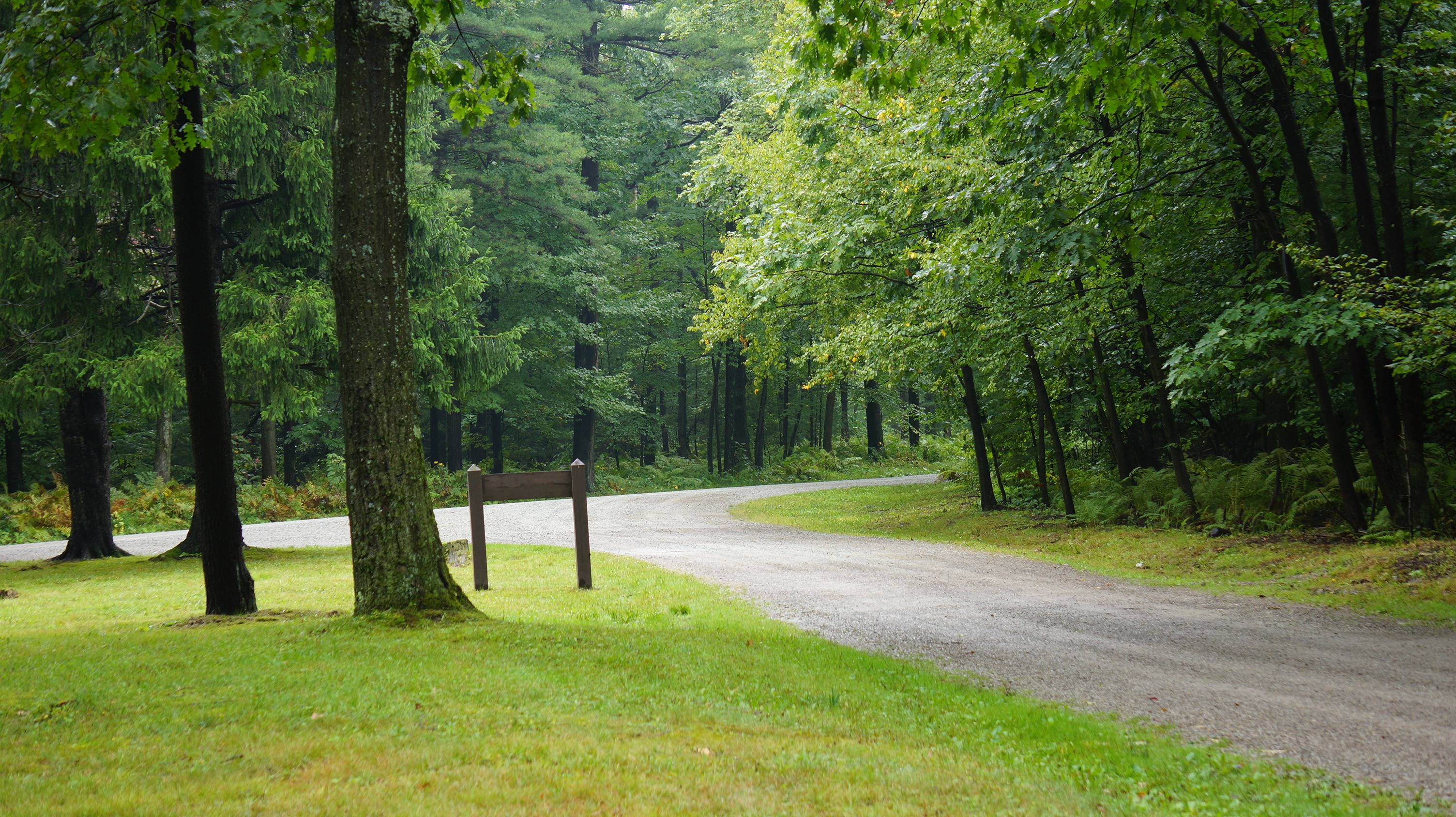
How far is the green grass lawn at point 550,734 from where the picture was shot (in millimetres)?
3322

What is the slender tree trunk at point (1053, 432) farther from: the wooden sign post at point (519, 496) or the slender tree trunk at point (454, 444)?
the slender tree trunk at point (454, 444)

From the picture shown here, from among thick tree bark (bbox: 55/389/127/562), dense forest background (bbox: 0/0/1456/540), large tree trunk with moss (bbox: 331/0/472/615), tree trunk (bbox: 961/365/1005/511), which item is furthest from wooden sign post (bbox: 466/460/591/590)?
tree trunk (bbox: 961/365/1005/511)

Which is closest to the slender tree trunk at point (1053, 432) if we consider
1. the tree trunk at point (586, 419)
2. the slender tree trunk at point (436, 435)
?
the tree trunk at point (586, 419)

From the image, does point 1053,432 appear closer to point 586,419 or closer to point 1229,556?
point 1229,556

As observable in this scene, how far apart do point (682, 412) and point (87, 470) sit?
28.8 meters

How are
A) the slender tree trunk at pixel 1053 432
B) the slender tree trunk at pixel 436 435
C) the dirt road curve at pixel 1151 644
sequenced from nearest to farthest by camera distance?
the dirt road curve at pixel 1151 644 < the slender tree trunk at pixel 1053 432 < the slender tree trunk at pixel 436 435

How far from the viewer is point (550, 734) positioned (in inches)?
159

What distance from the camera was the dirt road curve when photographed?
4.57m

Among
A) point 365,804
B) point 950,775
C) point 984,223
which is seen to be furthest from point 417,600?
point 984,223

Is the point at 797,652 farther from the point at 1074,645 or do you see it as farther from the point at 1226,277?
the point at 1226,277

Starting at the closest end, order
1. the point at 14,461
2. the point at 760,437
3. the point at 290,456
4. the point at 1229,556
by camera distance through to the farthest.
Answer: the point at 1229,556 < the point at 14,461 < the point at 290,456 < the point at 760,437

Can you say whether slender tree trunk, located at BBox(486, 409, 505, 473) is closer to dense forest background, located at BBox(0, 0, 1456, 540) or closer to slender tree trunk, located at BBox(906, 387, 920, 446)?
dense forest background, located at BBox(0, 0, 1456, 540)

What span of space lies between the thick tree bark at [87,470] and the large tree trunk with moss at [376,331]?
9.43m

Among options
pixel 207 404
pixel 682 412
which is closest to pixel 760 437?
pixel 682 412
